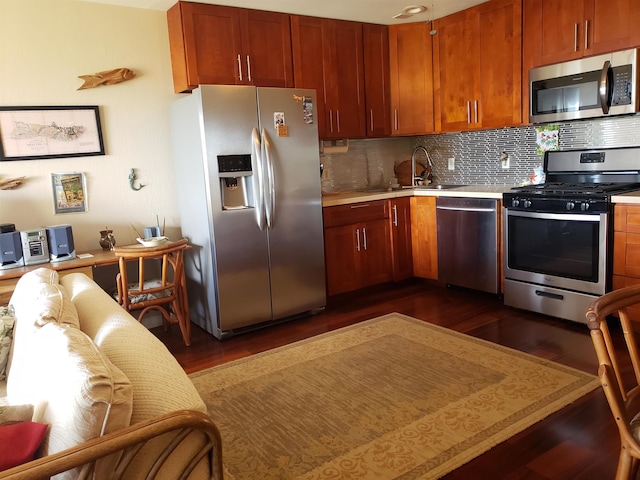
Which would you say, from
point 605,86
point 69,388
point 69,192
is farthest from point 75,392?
point 605,86

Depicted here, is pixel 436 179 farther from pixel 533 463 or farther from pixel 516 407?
pixel 533 463

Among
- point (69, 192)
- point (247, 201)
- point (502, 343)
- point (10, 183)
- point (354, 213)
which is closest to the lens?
point (502, 343)

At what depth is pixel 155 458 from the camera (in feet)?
3.60

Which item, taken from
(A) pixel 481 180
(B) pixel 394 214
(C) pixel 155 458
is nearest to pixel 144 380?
(C) pixel 155 458

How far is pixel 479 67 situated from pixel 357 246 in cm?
176

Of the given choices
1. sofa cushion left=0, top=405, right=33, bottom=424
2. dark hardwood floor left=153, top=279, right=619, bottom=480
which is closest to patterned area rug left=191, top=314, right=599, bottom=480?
dark hardwood floor left=153, top=279, right=619, bottom=480

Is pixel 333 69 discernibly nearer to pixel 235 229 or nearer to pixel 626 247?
pixel 235 229

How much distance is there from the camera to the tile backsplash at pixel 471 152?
12.3ft

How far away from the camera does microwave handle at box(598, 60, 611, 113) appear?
131 inches

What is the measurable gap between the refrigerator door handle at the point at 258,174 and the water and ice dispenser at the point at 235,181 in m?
0.04

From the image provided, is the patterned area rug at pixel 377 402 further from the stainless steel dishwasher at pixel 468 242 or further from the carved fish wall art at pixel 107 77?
the carved fish wall art at pixel 107 77

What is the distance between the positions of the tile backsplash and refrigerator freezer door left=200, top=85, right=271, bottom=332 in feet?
4.18

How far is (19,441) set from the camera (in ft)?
3.45

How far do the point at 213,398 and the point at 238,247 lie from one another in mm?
1174
